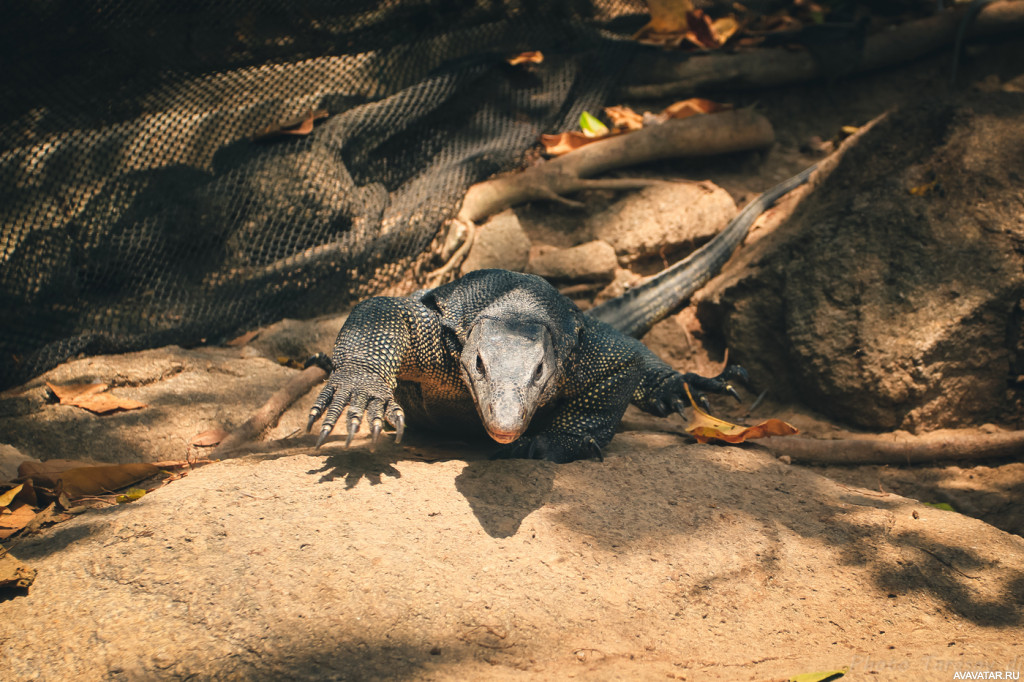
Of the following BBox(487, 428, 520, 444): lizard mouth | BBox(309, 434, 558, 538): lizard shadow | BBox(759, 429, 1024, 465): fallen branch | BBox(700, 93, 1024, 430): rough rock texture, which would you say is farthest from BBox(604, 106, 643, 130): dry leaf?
BBox(487, 428, 520, 444): lizard mouth

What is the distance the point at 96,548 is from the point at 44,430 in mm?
1862

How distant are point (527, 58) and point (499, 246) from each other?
2.03m

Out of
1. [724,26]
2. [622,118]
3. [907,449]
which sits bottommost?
[907,449]

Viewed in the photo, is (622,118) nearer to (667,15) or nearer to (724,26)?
(667,15)

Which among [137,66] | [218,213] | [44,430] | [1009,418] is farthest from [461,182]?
[1009,418]

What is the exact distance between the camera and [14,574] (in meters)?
2.20

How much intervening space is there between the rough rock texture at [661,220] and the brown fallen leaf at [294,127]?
2.84 m

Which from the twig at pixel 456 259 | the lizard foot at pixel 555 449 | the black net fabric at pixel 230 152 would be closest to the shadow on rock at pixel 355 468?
the lizard foot at pixel 555 449

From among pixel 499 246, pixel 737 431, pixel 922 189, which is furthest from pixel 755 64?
pixel 737 431

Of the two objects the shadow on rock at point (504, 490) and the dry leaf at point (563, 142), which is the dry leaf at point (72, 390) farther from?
the dry leaf at point (563, 142)

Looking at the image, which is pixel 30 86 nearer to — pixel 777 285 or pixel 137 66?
pixel 137 66

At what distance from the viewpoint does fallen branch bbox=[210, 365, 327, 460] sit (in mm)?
3955

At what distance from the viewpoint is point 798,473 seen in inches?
139

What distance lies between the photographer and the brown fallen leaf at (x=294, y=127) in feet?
18.6
